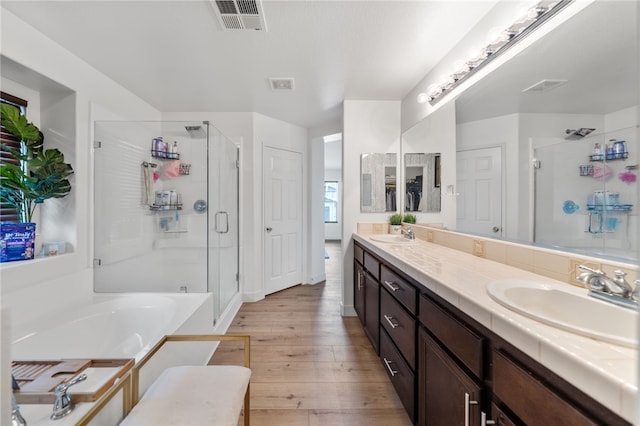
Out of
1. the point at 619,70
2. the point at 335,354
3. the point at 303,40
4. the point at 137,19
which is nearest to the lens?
the point at 619,70

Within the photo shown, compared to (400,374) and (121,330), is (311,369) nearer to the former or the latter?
(400,374)

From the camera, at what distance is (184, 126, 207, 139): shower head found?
2475mm

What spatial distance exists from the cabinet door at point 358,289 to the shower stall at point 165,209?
1.33 m

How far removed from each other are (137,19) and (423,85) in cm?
217

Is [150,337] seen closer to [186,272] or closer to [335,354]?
[186,272]

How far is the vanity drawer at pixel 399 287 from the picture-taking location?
4.25ft

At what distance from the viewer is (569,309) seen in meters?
0.88

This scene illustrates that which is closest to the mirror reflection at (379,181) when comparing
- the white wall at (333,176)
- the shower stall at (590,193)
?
the shower stall at (590,193)

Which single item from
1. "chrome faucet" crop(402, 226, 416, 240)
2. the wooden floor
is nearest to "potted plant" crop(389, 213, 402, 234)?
"chrome faucet" crop(402, 226, 416, 240)

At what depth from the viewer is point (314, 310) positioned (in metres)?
2.89

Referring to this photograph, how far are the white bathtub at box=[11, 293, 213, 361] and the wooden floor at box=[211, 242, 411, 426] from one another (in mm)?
477

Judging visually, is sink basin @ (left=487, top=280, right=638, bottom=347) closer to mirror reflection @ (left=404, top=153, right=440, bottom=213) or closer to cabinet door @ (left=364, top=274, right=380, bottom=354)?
cabinet door @ (left=364, top=274, right=380, bottom=354)

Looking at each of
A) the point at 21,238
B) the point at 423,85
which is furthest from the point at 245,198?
the point at 423,85

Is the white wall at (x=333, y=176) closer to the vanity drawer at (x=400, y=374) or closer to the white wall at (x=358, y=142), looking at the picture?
the white wall at (x=358, y=142)
